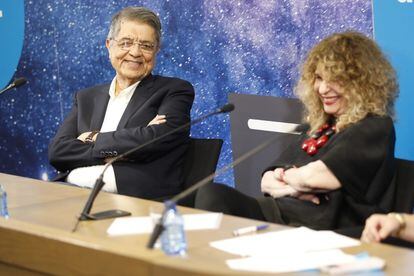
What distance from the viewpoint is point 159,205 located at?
120 inches

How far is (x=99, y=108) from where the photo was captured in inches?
181

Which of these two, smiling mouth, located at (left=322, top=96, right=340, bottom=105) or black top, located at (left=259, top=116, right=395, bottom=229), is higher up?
smiling mouth, located at (left=322, top=96, right=340, bottom=105)

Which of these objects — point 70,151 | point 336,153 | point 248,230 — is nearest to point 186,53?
point 70,151

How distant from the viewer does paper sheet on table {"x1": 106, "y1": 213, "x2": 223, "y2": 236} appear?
8.79 ft

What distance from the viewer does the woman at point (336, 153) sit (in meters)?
3.52

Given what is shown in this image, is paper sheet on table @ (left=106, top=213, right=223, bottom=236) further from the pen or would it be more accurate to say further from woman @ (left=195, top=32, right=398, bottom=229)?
woman @ (left=195, top=32, right=398, bottom=229)

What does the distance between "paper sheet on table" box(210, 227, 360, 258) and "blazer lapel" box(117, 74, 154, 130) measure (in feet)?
6.43

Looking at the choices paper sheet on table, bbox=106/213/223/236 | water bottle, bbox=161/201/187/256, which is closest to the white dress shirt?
paper sheet on table, bbox=106/213/223/236

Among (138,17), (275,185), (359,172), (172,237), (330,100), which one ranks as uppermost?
(138,17)

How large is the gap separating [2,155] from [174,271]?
187 inches

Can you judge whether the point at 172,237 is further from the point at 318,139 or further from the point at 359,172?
the point at 318,139

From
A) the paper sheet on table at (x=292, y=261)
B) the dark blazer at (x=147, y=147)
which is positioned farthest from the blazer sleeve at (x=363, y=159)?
the paper sheet on table at (x=292, y=261)

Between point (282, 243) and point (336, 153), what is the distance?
113 cm

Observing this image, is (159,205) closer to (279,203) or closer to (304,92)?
(279,203)
